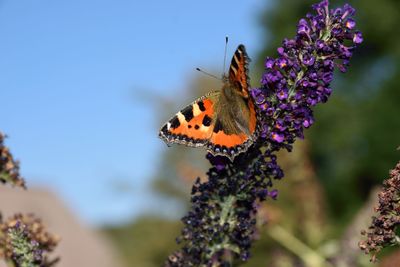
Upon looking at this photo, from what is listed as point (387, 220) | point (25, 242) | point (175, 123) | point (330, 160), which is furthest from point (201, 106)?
point (330, 160)

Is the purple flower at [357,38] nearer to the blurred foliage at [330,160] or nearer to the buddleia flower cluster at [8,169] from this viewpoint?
the buddleia flower cluster at [8,169]

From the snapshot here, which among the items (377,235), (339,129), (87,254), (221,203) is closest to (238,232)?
(221,203)

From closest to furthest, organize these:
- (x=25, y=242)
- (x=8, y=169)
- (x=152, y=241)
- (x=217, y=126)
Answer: (x=25, y=242) < (x=8, y=169) < (x=217, y=126) < (x=152, y=241)

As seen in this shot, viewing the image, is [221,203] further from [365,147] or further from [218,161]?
[365,147]

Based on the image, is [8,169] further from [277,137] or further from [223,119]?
[277,137]

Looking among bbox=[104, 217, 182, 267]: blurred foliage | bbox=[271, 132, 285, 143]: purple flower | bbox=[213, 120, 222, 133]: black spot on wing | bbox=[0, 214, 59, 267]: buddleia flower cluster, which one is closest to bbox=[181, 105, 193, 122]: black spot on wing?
bbox=[213, 120, 222, 133]: black spot on wing

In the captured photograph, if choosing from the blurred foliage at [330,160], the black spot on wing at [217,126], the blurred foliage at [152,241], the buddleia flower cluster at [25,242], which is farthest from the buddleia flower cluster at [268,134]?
the blurred foliage at [152,241]
